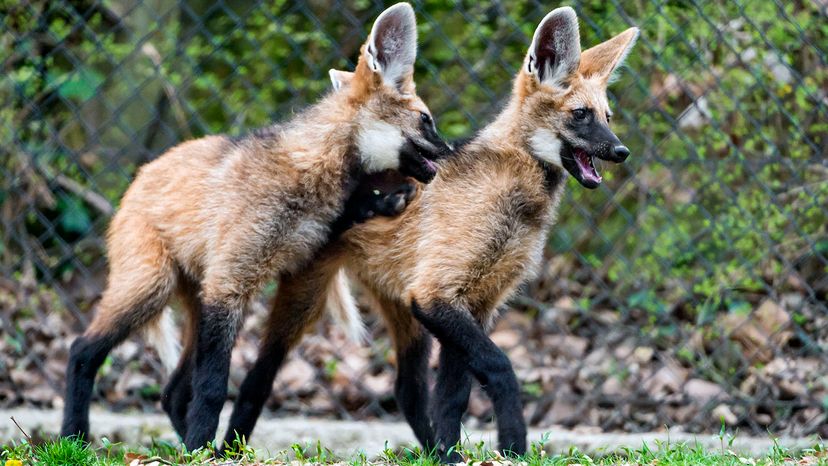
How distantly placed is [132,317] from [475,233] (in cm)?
155

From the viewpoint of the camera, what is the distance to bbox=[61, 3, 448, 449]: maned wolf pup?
416 centimetres

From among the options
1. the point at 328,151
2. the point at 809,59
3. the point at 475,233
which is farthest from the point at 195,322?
the point at 809,59

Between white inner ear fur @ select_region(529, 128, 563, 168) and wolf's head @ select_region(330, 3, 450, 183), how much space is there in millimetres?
382

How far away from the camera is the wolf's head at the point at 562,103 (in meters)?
4.20

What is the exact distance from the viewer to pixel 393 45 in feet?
14.2

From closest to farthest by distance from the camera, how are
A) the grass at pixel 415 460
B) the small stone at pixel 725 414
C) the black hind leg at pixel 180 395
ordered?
1. the grass at pixel 415 460
2. the black hind leg at pixel 180 395
3. the small stone at pixel 725 414

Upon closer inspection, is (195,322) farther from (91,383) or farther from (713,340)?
(713,340)

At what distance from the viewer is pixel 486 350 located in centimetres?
395

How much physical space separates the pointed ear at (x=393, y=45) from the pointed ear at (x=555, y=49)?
1.70 ft

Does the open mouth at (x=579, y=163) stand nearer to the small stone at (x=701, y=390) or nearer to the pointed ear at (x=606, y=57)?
the pointed ear at (x=606, y=57)

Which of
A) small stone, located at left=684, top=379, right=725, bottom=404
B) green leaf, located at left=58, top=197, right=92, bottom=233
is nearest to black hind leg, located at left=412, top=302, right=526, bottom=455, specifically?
small stone, located at left=684, top=379, right=725, bottom=404

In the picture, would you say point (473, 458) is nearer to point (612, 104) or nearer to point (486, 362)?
point (486, 362)

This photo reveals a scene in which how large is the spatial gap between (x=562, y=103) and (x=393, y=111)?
724 millimetres

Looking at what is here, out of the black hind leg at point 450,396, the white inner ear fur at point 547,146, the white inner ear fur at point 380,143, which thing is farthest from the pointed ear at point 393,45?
the black hind leg at point 450,396
